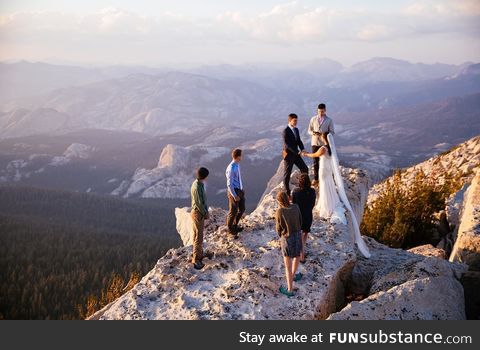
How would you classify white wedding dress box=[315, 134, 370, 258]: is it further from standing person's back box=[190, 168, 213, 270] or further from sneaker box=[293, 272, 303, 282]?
standing person's back box=[190, 168, 213, 270]

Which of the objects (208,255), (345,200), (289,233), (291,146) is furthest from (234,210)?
(345,200)

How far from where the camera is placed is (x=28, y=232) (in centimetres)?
11969

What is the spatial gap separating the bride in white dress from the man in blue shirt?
3.31 meters

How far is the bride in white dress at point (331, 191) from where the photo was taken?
1695 centimetres

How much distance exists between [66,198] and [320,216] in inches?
7286

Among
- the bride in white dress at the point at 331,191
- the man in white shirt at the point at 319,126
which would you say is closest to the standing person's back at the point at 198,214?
the bride in white dress at the point at 331,191

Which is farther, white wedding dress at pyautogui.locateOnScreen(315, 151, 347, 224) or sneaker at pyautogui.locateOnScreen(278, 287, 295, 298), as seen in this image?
white wedding dress at pyautogui.locateOnScreen(315, 151, 347, 224)

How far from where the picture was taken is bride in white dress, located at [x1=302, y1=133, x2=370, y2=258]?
1695 cm

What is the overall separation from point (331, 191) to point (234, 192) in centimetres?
412

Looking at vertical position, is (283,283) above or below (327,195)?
below

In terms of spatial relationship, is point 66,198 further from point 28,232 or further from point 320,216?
point 320,216

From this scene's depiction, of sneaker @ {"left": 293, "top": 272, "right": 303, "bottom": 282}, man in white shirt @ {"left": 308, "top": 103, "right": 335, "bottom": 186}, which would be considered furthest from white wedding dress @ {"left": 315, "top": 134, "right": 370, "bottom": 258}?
sneaker @ {"left": 293, "top": 272, "right": 303, "bottom": 282}

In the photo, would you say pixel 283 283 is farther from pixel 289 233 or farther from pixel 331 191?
pixel 331 191

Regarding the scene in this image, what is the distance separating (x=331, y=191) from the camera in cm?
1698
